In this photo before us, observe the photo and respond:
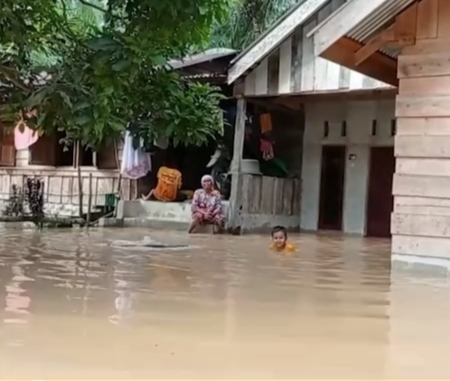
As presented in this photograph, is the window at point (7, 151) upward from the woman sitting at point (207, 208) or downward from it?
upward

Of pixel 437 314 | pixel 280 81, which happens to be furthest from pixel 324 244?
pixel 437 314

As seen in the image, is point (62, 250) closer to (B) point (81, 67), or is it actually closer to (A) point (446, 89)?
(B) point (81, 67)

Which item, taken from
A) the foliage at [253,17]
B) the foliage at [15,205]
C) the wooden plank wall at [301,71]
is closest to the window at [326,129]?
the wooden plank wall at [301,71]

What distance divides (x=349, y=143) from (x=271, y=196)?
199cm

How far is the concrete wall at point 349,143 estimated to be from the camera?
15273 mm

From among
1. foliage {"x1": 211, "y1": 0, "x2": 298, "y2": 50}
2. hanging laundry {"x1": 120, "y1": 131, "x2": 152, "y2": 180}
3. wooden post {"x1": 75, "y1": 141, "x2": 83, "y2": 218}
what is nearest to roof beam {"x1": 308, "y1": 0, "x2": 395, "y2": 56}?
hanging laundry {"x1": 120, "y1": 131, "x2": 152, "y2": 180}

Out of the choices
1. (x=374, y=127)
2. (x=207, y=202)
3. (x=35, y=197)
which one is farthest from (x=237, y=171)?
(x=35, y=197)

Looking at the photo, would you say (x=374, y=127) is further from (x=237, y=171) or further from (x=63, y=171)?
(x=63, y=171)

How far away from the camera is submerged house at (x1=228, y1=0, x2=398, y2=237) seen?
1302 centimetres

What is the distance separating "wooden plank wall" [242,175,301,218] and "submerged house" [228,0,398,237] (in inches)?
0.8

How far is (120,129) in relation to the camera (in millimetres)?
5691

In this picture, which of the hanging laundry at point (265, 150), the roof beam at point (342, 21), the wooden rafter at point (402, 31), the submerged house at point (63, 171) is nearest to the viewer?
the roof beam at point (342, 21)

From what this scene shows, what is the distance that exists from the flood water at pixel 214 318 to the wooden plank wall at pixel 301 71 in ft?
15.2

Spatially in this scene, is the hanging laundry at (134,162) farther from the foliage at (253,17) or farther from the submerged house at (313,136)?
the foliage at (253,17)
